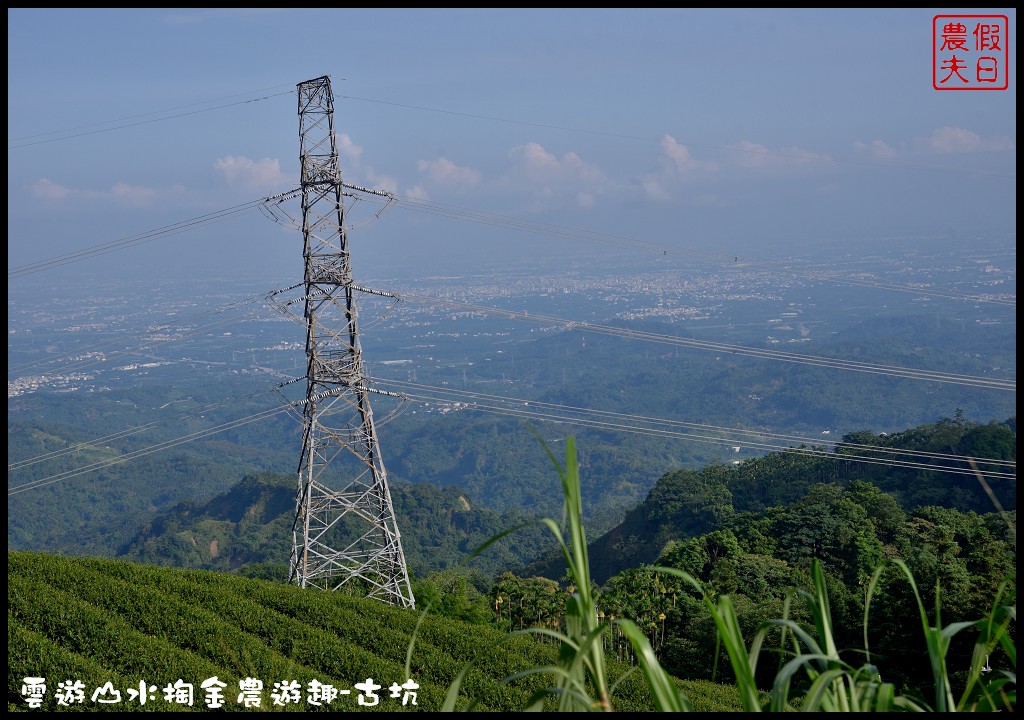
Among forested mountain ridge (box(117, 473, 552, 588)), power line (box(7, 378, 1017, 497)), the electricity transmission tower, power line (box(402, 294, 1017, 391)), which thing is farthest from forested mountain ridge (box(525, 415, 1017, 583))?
the electricity transmission tower

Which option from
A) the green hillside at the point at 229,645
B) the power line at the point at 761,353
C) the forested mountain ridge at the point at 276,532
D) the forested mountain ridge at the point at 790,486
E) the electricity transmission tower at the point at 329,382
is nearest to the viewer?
the green hillside at the point at 229,645

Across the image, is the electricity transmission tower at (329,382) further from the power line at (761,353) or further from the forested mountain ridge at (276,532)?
the forested mountain ridge at (276,532)

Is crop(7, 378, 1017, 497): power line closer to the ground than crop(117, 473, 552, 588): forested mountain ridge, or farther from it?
Result: farther from it

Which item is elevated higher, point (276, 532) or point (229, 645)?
point (229, 645)

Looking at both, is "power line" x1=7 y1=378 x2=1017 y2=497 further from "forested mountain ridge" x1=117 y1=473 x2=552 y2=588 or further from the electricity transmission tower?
"forested mountain ridge" x1=117 y1=473 x2=552 y2=588

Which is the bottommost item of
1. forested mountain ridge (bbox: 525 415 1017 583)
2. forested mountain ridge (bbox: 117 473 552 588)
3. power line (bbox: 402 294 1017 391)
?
forested mountain ridge (bbox: 117 473 552 588)

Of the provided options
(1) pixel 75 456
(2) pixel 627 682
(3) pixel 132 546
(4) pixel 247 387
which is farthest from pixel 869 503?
(4) pixel 247 387

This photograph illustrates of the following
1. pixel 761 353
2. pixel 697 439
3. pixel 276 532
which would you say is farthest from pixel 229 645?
pixel 276 532

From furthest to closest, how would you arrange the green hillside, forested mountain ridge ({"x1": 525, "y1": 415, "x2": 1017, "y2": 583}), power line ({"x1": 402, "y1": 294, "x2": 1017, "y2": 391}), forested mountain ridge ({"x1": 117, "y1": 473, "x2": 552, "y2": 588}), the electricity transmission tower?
forested mountain ridge ({"x1": 117, "y1": 473, "x2": 552, "y2": 588}), forested mountain ridge ({"x1": 525, "y1": 415, "x2": 1017, "y2": 583}), power line ({"x1": 402, "y1": 294, "x2": 1017, "y2": 391}), the electricity transmission tower, the green hillside

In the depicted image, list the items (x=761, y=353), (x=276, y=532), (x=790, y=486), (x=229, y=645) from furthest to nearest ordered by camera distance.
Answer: (x=276, y=532) < (x=790, y=486) < (x=761, y=353) < (x=229, y=645)

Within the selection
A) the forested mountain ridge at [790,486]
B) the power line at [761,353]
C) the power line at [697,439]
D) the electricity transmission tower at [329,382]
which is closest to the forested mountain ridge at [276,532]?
the power line at [697,439]

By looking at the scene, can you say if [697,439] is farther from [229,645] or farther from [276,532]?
[229,645]
